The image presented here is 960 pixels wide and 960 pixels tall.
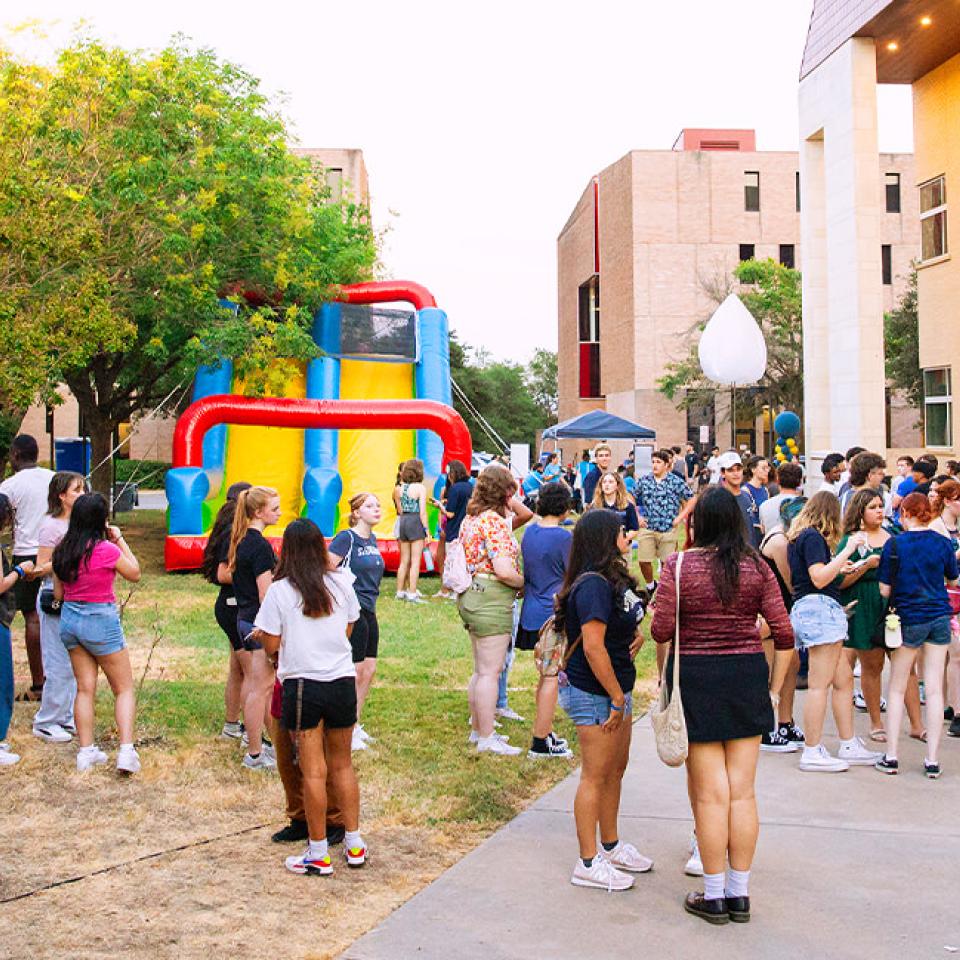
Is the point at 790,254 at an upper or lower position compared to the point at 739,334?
upper

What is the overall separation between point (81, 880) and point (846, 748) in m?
4.63

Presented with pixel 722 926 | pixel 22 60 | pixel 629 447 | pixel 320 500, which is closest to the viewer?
pixel 722 926

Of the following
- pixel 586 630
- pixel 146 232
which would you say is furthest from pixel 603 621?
pixel 146 232

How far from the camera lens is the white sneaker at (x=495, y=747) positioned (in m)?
7.77

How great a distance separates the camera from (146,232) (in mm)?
18484

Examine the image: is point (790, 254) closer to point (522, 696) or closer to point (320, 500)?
point (320, 500)

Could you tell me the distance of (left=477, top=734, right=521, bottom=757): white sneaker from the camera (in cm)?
777

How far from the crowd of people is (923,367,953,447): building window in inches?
536

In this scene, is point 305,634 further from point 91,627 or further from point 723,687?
point 91,627

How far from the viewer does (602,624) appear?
5.20 meters

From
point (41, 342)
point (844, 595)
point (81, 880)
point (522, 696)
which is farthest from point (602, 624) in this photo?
point (41, 342)

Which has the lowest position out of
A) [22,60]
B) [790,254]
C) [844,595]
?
[844,595]

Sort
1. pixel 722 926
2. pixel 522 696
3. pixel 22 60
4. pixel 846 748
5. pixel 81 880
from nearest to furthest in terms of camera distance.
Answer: pixel 722 926
pixel 81 880
pixel 846 748
pixel 522 696
pixel 22 60

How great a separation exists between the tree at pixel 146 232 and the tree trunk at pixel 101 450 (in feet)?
0.13
